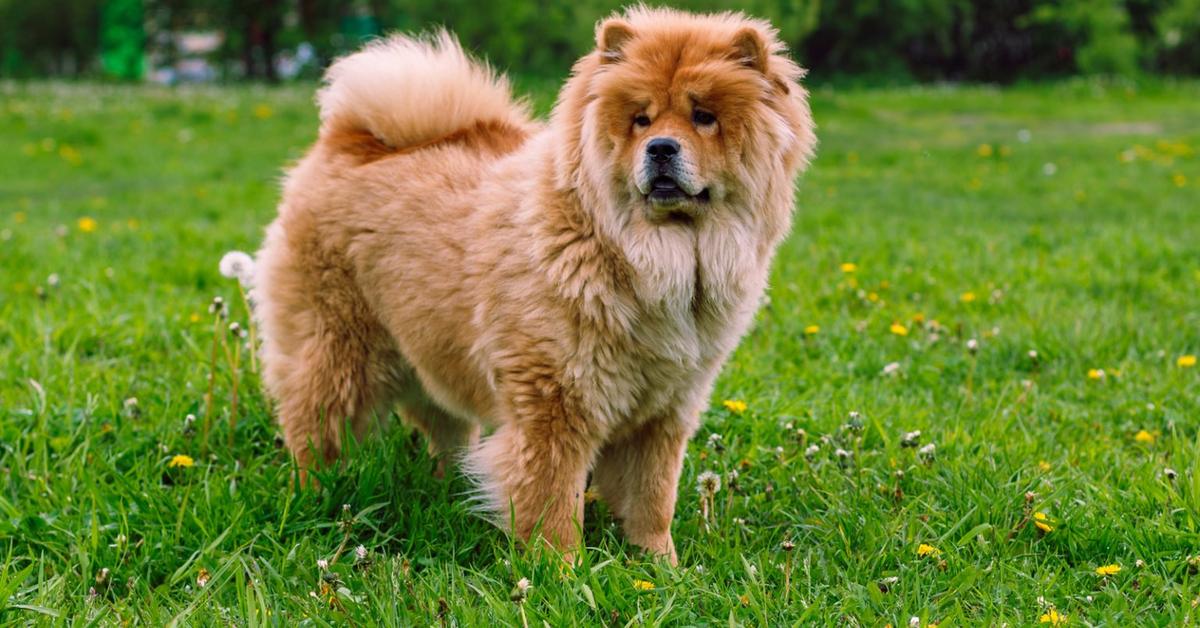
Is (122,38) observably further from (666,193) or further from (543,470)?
(666,193)

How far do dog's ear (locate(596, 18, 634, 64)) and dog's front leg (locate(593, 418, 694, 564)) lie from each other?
100cm

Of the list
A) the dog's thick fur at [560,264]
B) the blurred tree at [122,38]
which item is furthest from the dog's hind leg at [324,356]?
the blurred tree at [122,38]

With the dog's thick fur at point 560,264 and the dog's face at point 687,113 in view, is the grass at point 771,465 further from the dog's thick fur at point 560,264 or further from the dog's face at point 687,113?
the dog's face at point 687,113

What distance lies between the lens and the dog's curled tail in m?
3.58

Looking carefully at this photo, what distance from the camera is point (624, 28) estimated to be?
290cm

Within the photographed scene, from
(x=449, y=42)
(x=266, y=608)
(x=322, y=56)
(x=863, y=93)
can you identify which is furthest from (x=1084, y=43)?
(x=266, y=608)

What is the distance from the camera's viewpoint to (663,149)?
2729mm

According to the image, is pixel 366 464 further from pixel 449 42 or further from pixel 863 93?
pixel 863 93

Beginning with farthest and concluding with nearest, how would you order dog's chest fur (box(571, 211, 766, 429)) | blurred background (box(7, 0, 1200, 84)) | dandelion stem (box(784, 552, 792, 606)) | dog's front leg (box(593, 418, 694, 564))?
blurred background (box(7, 0, 1200, 84))
dog's front leg (box(593, 418, 694, 564))
dog's chest fur (box(571, 211, 766, 429))
dandelion stem (box(784, 552, 792, 606))

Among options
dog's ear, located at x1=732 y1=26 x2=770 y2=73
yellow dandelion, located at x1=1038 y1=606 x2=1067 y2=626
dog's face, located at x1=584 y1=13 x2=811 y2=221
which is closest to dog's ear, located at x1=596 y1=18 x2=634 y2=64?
dog's face, located at x1=584 y1=13 x2=811 y2=221

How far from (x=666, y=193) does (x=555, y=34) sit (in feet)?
49.3

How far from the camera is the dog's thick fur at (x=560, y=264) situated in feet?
9.40

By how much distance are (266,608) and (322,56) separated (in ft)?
73.9

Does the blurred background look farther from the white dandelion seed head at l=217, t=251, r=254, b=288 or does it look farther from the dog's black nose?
the dog's black nose
